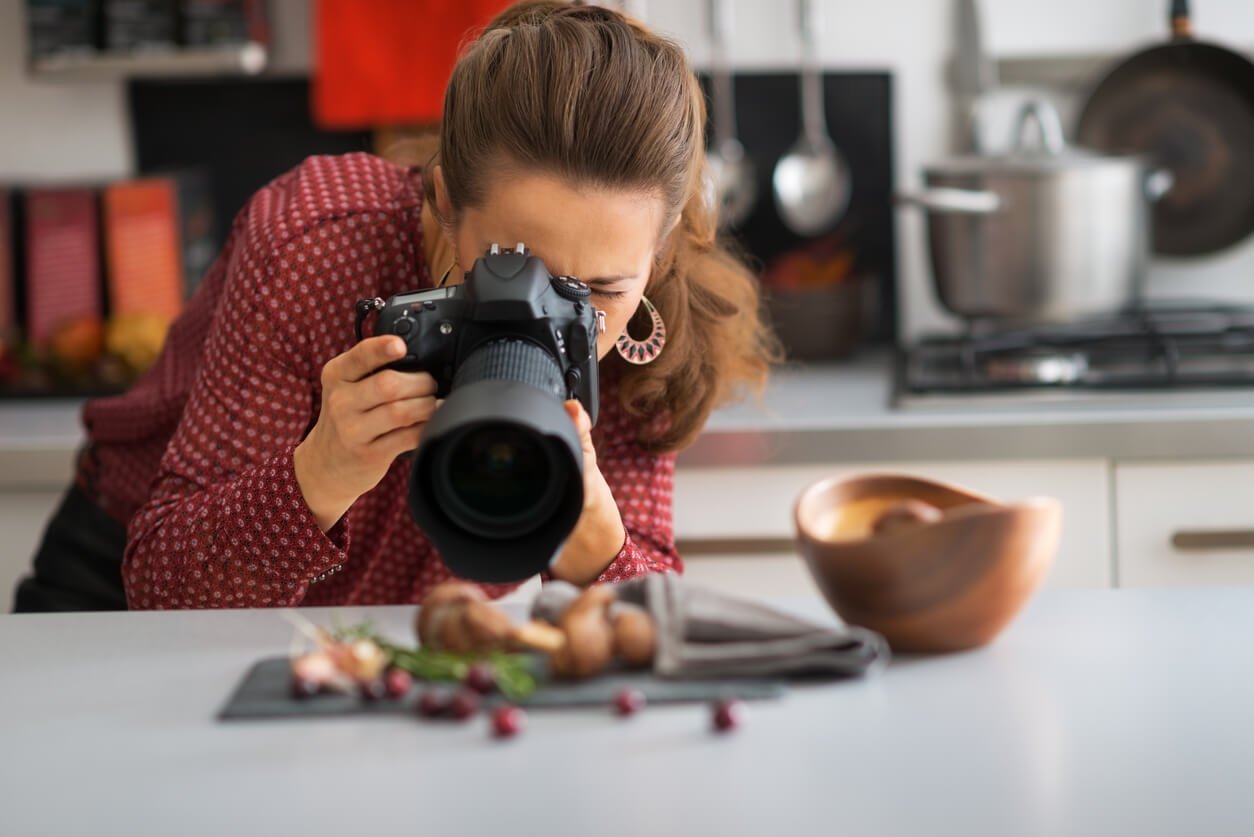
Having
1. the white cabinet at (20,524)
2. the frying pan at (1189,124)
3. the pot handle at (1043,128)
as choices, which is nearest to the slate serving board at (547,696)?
the white cabinet at (20,524)

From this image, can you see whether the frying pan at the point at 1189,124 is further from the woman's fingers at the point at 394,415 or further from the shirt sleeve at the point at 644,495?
the woman's fingers at the point at 394,415

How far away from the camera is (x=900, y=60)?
2.10 meters

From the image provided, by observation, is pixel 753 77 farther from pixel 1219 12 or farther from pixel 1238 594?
pixel 1238 594

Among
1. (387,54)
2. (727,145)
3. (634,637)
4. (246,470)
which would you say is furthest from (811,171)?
(634,637)

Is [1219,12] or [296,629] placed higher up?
[1219,12]

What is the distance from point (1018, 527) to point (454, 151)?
0.53 m

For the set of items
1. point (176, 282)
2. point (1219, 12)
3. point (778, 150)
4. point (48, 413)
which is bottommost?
point (48, 413)

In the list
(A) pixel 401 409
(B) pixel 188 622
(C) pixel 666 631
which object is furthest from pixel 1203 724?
(B) pixel 188 622

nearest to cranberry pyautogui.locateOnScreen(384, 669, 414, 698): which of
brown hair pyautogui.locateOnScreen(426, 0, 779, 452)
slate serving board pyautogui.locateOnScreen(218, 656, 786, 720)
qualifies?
slate serving board pyautogui.locateOnScreen(218, 656, 786, 720)

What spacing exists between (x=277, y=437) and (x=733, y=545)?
27.0 inches

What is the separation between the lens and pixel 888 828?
58 cm

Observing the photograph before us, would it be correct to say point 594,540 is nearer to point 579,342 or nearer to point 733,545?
point 579,342

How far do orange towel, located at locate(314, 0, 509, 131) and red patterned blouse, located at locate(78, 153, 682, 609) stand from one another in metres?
0.74

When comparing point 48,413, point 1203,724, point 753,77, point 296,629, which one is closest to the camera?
point 1203,724
